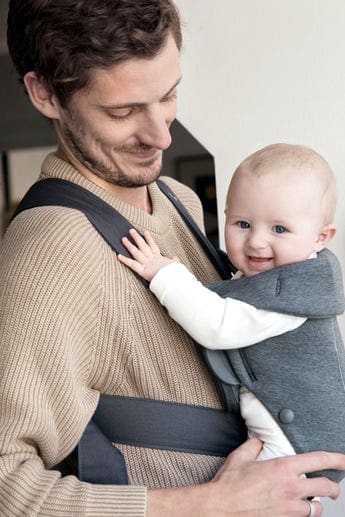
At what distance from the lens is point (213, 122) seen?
10.3 feet

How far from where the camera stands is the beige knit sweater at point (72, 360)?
145 centimetres

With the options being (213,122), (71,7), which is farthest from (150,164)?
(213,122)

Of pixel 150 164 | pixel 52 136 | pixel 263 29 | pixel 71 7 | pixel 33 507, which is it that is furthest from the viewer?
pixel 52 136

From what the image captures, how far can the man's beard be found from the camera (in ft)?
5.38

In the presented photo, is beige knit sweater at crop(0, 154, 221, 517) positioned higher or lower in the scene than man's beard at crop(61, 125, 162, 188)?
lower

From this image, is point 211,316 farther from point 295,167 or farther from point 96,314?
point 295,167

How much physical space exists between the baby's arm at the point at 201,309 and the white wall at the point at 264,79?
143 cm

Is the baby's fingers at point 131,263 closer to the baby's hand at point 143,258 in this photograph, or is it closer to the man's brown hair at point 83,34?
the baby's hand at point 143,258

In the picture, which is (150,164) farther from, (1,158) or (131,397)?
(1,158)

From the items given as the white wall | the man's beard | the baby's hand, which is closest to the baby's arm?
the baby's hand

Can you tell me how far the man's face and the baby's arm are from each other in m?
0.13

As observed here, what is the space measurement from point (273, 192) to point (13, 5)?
22.3 inches

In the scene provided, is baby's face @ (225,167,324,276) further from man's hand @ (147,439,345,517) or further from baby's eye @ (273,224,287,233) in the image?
man's hand @ (147,439,345,517)

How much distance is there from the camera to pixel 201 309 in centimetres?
158
